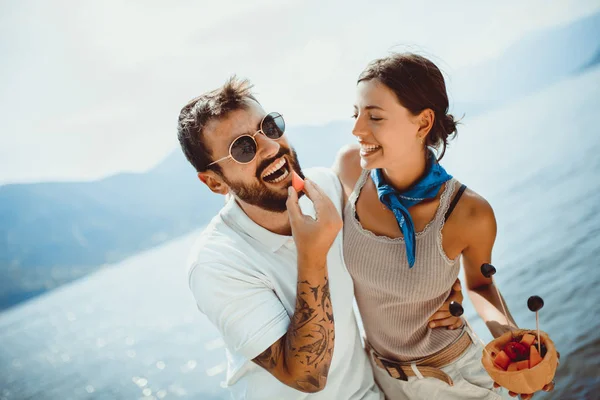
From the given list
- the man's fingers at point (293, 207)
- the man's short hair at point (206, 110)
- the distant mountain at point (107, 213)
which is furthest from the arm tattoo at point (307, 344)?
the distant mountain at point (107, 213)

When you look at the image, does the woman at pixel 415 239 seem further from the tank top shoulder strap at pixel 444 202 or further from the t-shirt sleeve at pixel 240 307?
the t-shirt sleeve at pixel 240 307

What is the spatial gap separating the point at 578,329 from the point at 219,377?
9.44 metres

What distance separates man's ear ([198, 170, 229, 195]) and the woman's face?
3.15 feet

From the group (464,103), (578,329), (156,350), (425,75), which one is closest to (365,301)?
(425,75)

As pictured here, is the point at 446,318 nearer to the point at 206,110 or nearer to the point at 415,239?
the point at 415,239

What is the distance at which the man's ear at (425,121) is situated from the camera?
8.58ft

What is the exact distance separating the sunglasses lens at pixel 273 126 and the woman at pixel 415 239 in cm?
51

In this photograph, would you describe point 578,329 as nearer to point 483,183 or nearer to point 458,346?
point 458,346

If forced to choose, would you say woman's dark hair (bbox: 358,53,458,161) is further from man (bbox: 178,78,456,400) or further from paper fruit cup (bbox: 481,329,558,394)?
paper fruit cup (bbox: 481,329,558,394)

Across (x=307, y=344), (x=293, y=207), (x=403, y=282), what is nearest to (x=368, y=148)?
(x=293, y=207)

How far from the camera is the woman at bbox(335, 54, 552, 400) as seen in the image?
244 centimetres

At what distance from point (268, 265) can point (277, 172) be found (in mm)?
613

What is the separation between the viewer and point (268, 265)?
244 centimetres

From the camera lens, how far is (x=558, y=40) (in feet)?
377
